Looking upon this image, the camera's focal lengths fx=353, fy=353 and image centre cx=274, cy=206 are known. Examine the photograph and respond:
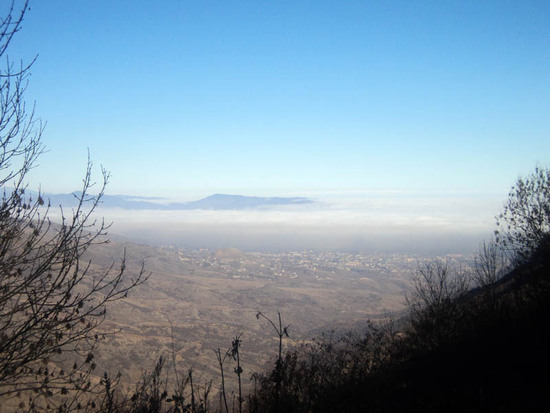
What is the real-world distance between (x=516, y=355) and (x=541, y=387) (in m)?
1.72

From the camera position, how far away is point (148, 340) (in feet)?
183

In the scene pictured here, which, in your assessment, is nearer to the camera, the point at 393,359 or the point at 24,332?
the point at 24,332

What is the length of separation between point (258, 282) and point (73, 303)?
16630 centimetres

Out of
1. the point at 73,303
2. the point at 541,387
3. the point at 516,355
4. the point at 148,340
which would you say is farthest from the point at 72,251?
the point at 148,340

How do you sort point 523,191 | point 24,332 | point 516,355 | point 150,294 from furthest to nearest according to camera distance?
point 150,294, point 523,191, point 516,355, point 24,332

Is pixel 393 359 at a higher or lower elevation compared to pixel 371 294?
higher

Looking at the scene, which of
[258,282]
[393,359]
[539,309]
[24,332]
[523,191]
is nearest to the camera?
[24,332]

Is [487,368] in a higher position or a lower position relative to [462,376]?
higher

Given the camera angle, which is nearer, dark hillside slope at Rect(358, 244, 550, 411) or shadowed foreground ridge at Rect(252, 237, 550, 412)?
dark hillside slope at Rect(358, 244, 550, 411)

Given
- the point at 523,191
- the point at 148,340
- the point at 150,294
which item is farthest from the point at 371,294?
the point at 523,191

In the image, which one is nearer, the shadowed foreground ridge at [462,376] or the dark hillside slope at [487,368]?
the dark hillside slope at [487,368]

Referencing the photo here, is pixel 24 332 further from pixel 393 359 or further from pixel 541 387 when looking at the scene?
pixel 393 359

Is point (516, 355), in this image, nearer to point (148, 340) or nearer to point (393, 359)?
point (393, 359)

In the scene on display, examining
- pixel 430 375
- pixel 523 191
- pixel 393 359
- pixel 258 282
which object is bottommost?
pixel 258 282
